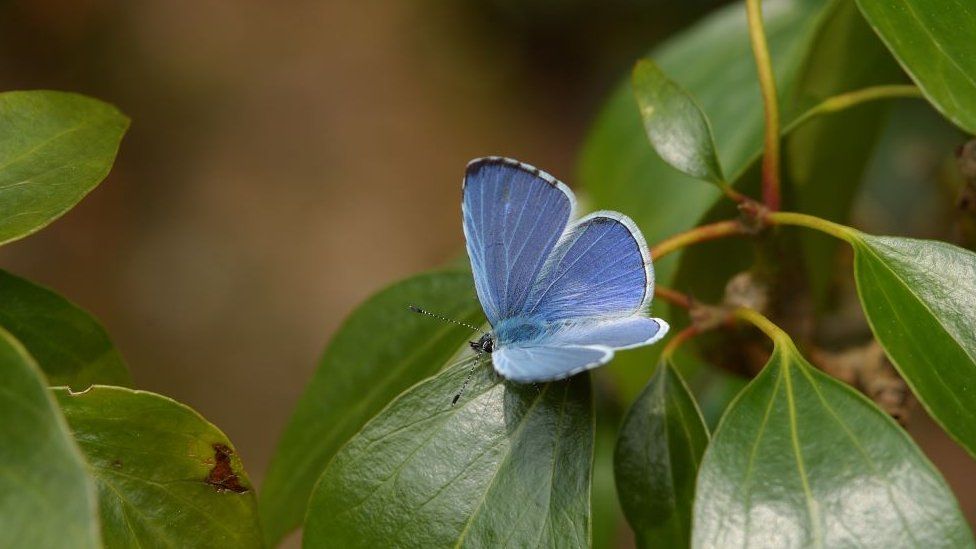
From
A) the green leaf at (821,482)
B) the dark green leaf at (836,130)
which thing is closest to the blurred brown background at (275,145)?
the dark green leaf at (836,130)

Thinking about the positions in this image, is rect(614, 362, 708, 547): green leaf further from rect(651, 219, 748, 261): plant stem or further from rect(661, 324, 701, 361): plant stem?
rect(651, 219, 748, 261): plant stem

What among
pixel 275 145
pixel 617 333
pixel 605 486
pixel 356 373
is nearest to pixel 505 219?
pixel 617 333

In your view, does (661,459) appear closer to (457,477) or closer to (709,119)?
(457,477)

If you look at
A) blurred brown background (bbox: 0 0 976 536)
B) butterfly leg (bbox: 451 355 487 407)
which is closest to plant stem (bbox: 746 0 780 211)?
butterfly leg (bbox: 451 355 487 407)

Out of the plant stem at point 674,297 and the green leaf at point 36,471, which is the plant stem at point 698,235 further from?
the green leaf at point 36,471

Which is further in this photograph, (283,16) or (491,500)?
(283,16)

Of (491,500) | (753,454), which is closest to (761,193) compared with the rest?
(753,454)

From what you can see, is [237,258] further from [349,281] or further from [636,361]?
[636,361]
